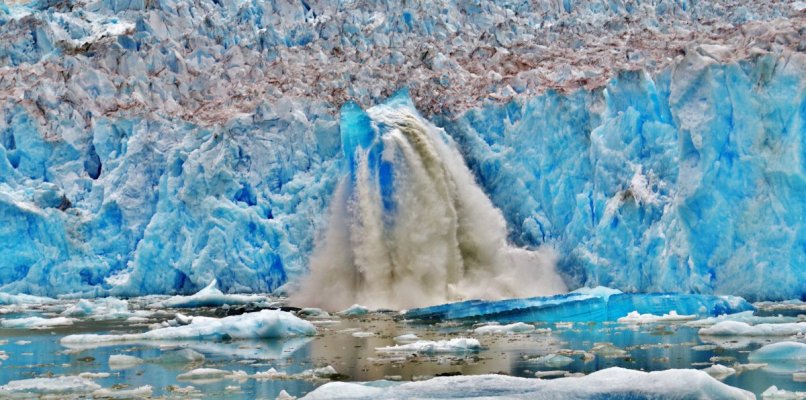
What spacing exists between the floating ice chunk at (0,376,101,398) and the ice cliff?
370 inches

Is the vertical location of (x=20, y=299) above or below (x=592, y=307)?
above

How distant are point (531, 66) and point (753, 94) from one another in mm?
6756

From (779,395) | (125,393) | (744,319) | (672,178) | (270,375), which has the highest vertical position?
(672,178)

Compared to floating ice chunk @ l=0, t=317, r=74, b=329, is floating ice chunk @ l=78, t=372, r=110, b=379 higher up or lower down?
lower down

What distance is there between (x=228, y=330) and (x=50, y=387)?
436 cm

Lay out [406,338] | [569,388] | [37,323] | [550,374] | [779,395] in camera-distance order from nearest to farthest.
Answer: [569,388] < [779,395] < [550,374] < [406,338] < [37,323]

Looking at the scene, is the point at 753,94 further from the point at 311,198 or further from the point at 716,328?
the point at 311,198

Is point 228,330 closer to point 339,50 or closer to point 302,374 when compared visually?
point 302,374

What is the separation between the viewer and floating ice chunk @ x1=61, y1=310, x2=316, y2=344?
12.4 m

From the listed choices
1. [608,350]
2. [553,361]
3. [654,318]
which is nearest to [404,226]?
A: [654,318]

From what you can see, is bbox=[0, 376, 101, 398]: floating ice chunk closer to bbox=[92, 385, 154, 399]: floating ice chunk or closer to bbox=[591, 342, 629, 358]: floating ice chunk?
bbox=[92, 385, 154, 399]: floating ice chunk

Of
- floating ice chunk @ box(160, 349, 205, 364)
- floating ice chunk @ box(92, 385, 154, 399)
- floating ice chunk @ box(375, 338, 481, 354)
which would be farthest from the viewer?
floating ice chunk @ box(375, 338, 481, 354)

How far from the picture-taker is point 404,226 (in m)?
19.0

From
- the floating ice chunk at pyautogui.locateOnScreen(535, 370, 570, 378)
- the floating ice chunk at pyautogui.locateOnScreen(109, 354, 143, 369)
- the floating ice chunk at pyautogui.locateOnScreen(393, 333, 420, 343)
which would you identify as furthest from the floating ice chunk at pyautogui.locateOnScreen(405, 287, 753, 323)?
the floating ice chunk at pyautogui.locateOnScreen(109, 354, 143, 369)
